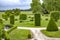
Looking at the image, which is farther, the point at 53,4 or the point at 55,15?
the point at 53,4

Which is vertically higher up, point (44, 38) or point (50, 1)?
point (50, 1)

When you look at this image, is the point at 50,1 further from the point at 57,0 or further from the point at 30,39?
the point at 30,39

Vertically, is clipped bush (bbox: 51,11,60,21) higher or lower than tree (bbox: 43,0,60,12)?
lower

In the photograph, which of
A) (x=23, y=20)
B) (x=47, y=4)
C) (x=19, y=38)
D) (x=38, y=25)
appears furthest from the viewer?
(x=47, y=4)

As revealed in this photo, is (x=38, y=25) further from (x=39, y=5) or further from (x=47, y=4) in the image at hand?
(x=39, y=5)

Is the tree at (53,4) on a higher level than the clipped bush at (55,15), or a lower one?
higher

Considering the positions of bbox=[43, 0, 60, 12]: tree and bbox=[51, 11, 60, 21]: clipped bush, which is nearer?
bbox=[51, 11, 60, 21]: clipped bush

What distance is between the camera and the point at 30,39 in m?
14.4

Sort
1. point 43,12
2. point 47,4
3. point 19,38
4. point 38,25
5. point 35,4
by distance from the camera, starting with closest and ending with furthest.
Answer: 1. point 19,38
2. point 38,25
3. point 47,4
4. point 35,4
5. point 43,12

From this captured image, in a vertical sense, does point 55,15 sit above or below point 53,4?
below

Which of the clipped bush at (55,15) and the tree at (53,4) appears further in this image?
the tree at (53,4)

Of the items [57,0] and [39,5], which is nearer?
[57,0]

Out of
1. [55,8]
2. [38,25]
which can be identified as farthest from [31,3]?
[38,25]

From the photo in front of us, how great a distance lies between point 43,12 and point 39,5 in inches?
129
